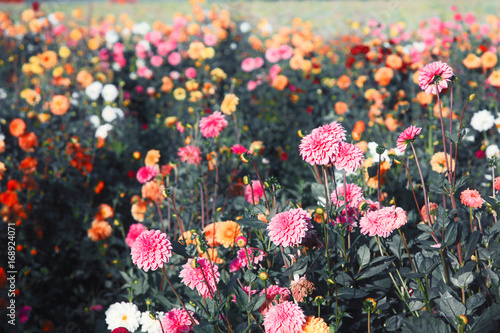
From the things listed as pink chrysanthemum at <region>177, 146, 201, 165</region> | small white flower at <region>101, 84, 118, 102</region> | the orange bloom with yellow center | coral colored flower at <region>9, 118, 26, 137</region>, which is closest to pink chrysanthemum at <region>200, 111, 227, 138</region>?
pink chrysanthemum at <region>177, 146, 201, 165</region>

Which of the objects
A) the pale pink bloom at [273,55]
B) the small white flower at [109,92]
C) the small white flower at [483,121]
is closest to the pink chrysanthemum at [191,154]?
the small white flower at [109,92]

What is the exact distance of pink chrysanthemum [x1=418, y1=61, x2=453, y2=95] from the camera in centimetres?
141

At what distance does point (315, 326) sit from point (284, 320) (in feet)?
0.37

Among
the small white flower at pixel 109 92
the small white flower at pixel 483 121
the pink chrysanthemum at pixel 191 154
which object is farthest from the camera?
the small white flower at pixel 109 92

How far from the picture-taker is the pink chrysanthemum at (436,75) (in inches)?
55.5

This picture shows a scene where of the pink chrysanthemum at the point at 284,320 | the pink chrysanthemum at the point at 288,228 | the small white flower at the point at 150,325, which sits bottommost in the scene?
the small white flower at the point at 150,325

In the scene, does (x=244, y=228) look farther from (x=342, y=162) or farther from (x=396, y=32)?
(x=396, y=32)

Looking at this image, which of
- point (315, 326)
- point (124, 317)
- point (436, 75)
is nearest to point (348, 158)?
point (436, 75)

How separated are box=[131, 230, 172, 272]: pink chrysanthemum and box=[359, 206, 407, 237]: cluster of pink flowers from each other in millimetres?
649

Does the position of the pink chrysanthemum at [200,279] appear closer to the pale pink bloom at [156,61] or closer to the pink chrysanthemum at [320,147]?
the pink chrysanthemum at [320,147]

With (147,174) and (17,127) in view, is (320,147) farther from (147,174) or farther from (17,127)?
(17,127)

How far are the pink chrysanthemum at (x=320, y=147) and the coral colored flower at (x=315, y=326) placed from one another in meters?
0.47

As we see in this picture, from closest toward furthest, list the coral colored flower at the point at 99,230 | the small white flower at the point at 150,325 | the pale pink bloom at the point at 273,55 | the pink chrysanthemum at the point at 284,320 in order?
the pink chrysanthemum at the point at 284,320, the small white flower at the point at 150,325, the coral colored flower at the point at 99,230, the pale pink bloom at the point at 273,55

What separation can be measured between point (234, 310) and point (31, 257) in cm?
144
